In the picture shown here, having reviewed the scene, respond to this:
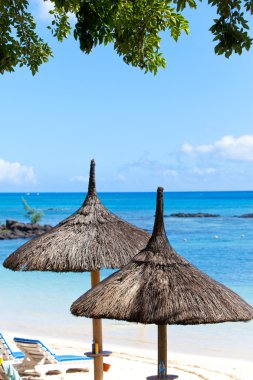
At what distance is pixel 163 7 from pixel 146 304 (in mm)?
2601

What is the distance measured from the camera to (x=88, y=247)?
759cm

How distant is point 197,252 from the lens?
30.0 m

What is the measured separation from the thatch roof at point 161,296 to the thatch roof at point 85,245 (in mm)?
1526

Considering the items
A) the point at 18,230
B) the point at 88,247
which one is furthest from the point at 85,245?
the point at 18,230

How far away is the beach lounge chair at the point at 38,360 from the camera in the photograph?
847cm

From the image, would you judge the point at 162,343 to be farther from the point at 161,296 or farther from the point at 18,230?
the point at 18,230

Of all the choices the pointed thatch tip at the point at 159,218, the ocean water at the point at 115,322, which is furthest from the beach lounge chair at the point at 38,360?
the ocean water at the point at 115,322

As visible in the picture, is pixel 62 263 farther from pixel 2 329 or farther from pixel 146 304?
pixel 2 329

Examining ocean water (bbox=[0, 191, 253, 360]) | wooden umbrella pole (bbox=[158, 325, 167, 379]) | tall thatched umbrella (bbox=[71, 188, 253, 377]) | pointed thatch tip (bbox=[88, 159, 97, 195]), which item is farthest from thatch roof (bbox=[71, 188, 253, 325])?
ocean water (bbox=[0, 191, 253, 360])

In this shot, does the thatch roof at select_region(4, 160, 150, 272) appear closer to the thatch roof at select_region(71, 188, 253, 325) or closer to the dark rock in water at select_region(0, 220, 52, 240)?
the thatch roof at select_region(71, 188, 253, 325)

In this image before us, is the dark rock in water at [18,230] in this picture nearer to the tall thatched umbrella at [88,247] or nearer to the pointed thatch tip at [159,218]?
the tall thatched umbrella at [88,247]

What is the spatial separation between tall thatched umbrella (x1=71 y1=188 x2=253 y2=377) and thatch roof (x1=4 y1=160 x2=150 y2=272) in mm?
1527

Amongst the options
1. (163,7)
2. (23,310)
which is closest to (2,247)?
(23,310)

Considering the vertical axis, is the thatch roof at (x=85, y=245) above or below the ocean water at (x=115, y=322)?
above
